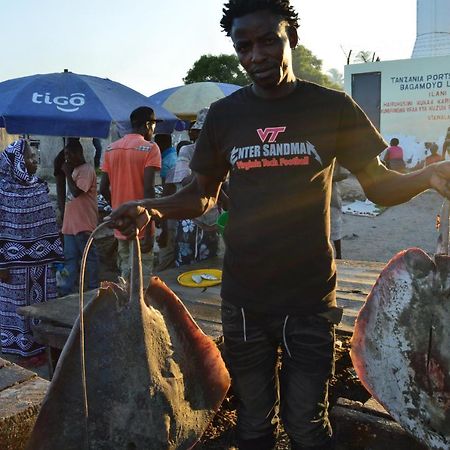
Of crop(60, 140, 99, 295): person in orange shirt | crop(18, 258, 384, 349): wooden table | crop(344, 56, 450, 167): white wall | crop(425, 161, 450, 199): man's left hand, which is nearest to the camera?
crop(425, 161, 450, 199): man's left hand

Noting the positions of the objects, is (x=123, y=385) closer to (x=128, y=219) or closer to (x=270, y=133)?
(x=128, y=219)

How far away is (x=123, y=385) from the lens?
66.2 inches

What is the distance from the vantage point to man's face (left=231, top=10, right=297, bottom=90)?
178cm

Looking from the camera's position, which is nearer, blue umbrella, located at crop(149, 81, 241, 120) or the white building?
blue umbrella, located at crop(149, 81, 241, 120)

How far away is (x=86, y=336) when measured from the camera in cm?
171

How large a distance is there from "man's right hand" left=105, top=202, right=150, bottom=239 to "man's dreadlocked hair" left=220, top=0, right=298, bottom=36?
2.53 ft

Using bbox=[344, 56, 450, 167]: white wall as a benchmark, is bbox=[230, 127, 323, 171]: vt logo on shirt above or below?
below

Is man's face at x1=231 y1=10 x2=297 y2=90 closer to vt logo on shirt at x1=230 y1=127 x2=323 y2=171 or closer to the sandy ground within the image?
vt logo on shirt at x1=230 y1=127 x2=323 y2=171

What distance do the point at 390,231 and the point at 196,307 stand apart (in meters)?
8.28

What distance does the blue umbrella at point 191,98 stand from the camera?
9359 mm

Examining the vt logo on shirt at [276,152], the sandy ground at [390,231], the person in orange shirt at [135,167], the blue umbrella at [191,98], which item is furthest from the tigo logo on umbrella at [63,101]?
the sandy ground at [390,231]

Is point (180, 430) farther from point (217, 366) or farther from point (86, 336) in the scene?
point (86, 336)

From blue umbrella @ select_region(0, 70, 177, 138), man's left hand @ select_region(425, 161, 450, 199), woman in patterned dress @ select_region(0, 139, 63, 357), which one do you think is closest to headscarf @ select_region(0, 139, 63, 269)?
woman in patterned dress @ select_region(0, 139, 63, 357)

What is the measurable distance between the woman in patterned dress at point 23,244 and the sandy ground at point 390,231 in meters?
5.55
